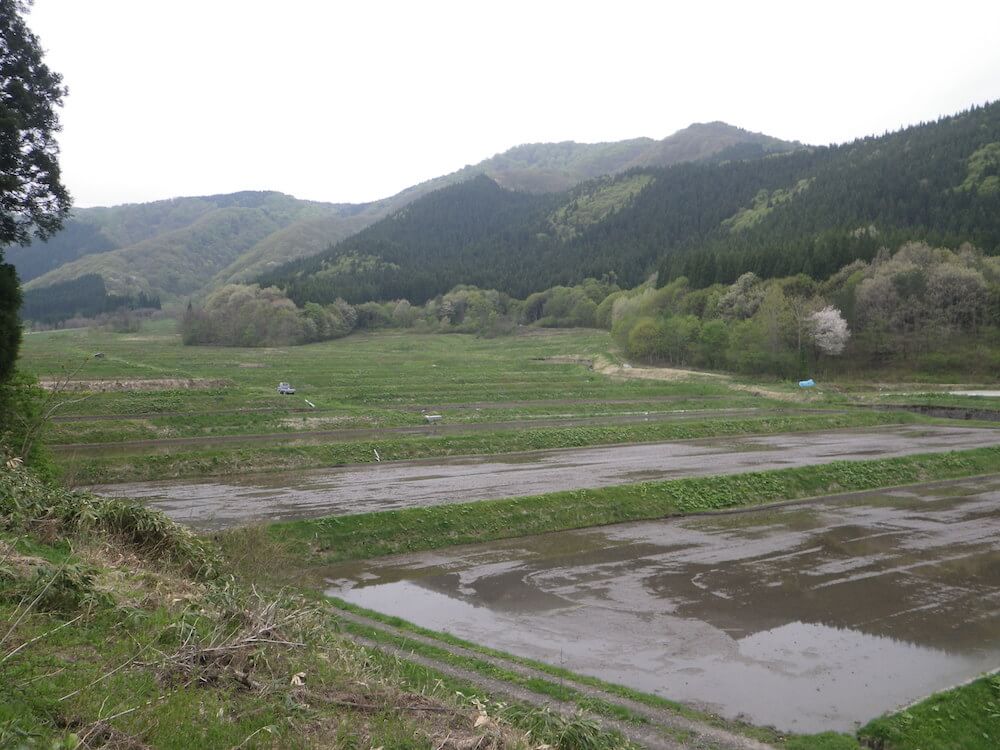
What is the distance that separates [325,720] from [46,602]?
193 inches

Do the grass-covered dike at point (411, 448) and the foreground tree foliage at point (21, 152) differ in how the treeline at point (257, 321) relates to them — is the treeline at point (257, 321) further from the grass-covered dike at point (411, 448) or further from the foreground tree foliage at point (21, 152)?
the foreground tree foliage at point (21, 152)

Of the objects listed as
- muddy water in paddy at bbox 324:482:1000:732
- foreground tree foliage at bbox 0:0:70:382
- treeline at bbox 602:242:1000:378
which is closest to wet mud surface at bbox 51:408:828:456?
foreground tree foliage at bbox 0:0:70:382

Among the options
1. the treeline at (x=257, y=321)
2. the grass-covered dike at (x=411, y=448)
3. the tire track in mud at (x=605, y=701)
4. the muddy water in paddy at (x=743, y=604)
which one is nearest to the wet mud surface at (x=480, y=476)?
the grass-covered dike at (x=411, y=448)

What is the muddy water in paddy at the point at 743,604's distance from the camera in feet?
50.8

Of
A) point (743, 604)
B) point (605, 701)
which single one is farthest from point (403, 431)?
point (605, 701)

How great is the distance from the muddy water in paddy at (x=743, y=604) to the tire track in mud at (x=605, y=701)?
1.19 metres

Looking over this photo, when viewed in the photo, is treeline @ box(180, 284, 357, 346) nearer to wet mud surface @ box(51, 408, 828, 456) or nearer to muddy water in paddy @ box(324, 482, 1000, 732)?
wet mud surface @ box(51, 408, 828, 456)

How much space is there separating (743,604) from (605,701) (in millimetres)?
8226

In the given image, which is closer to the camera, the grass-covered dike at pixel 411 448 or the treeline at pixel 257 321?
the grass-covered dike at pixel 411 448

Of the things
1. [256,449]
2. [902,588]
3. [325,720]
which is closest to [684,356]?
[256,449]

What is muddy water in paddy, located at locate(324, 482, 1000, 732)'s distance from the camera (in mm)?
15484

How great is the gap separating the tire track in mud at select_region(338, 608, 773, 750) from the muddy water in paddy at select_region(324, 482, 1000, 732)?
1187 millimetres

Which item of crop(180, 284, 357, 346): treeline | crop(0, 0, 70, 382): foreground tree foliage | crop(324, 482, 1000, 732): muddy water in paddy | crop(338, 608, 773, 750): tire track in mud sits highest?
crop(0, 0, 70, 382): foreground tree foliage

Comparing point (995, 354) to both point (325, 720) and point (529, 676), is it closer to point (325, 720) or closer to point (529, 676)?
point (529, 676)
